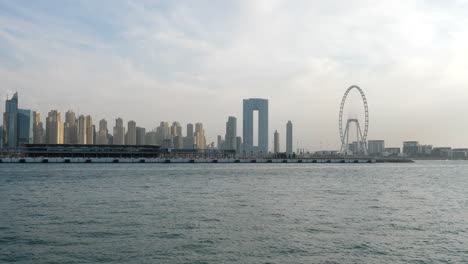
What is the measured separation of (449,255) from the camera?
851 inches

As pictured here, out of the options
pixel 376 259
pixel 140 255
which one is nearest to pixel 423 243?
pixel 376 259

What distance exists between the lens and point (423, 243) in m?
24.2

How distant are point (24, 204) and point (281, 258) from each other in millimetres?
30282

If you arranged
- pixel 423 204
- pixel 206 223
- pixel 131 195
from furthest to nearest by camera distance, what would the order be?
pixel 131 195
pixel 423 204
pixel 206 223

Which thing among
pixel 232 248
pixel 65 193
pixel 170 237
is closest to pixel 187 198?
pixel 65 193

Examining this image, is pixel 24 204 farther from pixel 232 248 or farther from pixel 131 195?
pixel 232 248

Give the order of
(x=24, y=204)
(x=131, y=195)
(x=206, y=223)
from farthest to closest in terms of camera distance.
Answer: (x=131, y=195)
(x=24, y=204)
(x=206, y=223)

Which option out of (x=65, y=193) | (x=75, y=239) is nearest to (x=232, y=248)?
(x=75, y=239)

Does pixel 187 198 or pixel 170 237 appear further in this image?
pixel 187 198

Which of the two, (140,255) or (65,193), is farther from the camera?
(65,193)

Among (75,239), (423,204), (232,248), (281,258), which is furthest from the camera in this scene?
(423,204)

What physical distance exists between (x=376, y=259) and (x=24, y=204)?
34.1m

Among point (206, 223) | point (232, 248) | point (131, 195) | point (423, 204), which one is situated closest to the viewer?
point (232, 248)

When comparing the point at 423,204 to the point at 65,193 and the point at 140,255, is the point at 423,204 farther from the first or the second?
the point at 65,193
